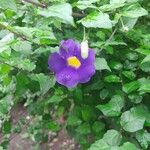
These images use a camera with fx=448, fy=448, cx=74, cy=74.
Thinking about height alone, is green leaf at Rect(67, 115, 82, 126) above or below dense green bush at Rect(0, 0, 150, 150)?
below

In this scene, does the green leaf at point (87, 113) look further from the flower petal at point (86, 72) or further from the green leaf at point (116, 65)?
the flower petal at point (86, 72)

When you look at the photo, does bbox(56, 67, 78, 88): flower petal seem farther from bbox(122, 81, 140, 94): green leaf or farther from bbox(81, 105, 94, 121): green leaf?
bbox(81, 105, 94, 121): green leaf

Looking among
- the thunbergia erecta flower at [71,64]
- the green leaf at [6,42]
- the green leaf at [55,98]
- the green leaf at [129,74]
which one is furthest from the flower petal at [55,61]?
the green leaf at [55,98]

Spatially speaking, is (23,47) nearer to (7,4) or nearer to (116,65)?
(7,4)

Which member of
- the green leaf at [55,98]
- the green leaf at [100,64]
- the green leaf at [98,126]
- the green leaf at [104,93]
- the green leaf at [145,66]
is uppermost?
the green leaf at [100,64]

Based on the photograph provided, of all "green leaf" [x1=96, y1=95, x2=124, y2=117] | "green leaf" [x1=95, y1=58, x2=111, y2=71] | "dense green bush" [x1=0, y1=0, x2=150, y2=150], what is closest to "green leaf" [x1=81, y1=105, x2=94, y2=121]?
"dense green bush" [x1=0, y1=0, x2=150, y2=150]

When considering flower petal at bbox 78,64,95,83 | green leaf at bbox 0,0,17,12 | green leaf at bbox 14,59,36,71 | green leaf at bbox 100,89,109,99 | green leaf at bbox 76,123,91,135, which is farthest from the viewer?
green leaf at bbox 76,123,91,135
